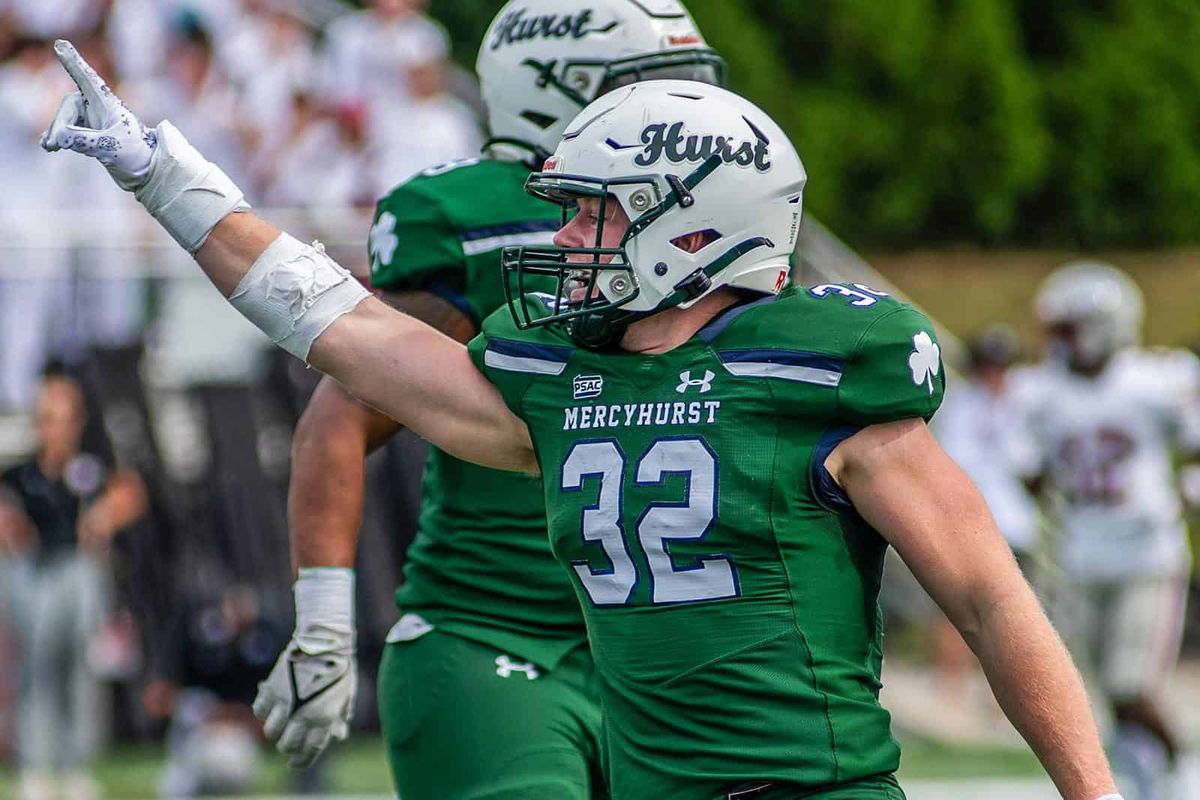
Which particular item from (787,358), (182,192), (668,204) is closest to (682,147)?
(668,204)

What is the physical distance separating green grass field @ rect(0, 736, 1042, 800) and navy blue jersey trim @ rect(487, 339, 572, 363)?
17.5ft

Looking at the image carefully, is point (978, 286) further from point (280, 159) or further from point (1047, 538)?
point (280, 159)

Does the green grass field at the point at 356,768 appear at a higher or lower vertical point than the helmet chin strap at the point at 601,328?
lower

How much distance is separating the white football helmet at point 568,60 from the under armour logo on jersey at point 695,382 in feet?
3.58

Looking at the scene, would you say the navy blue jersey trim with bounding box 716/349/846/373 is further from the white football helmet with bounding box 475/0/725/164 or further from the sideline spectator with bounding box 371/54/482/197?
the sideline spectator with bounding box 371/54/482/197

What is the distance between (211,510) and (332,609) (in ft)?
17.1

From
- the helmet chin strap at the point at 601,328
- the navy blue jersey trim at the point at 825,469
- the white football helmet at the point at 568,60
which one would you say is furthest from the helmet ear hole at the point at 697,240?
the white football helmet at the point at 568,60

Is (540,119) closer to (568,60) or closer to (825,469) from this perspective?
(568,60)

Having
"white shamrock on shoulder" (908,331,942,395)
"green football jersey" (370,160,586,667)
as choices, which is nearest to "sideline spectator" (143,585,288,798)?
"green football jersey" (370,160,586,667)

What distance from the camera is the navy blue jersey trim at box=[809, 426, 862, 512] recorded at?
2.52 meters

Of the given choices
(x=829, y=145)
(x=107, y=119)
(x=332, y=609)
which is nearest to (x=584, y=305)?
(x=107, y=119)

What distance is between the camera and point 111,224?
8.61 meters

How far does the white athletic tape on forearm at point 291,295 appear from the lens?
2.76m

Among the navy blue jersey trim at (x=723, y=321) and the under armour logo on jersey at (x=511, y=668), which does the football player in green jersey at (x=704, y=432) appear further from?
the under armour logo on jersey at (x=511, y=668)
